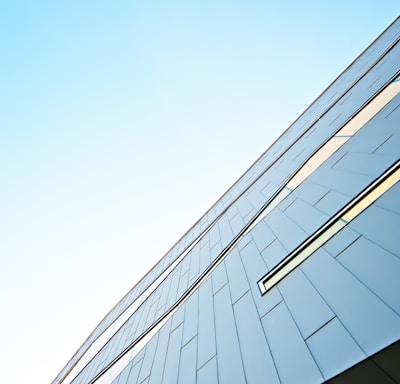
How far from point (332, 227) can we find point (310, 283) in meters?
1.25

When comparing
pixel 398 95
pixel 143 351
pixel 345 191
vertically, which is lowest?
pixel 143 351

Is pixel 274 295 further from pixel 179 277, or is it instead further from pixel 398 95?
pixel 179 277

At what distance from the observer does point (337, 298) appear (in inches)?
136

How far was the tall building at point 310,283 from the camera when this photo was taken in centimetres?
297

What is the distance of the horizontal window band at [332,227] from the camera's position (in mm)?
4332

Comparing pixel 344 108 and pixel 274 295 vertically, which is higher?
pixel 344 108

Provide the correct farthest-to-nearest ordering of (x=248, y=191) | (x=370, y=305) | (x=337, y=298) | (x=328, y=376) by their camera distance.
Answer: (x=248, y=191), (x=337, y=298), (x=370, y=305), (x=328, y=376)

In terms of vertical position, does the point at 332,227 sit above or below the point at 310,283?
above

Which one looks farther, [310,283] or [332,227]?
[332,227]

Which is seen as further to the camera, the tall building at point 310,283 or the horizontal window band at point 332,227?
the horizontal window band at point 332,227

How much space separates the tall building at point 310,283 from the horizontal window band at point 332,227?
0.02 meters

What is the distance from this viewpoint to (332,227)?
15.6ft

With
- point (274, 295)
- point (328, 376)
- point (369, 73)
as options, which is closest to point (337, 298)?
point (328, 376)

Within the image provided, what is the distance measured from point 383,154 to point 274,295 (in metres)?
3.50
